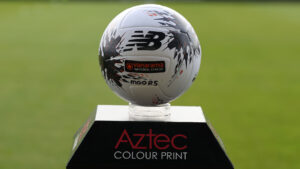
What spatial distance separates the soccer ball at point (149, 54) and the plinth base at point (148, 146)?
7.7 inches

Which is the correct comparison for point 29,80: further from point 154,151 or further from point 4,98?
point 154,151

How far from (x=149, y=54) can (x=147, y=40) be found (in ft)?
0.27

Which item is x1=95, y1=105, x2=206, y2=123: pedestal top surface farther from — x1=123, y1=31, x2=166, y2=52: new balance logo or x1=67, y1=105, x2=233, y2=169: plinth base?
x1=123, y1=31, x2=166, y2=52: new balance logo

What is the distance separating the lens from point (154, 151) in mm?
3250

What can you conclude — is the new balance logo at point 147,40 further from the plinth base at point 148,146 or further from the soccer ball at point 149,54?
the plinth base at point 148,146

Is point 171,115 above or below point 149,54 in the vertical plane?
below

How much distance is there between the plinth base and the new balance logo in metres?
0.50

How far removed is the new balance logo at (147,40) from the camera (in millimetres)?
3066

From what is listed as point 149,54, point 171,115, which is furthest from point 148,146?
point 149,54

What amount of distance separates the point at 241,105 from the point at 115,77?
4776mm

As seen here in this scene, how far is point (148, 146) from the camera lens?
3254 mm

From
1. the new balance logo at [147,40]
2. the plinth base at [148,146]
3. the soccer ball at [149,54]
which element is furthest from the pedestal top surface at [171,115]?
the new balance logo at [147,40]

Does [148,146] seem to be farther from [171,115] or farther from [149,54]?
[149,54]

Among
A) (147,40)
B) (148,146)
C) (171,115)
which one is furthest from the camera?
(171,115)
